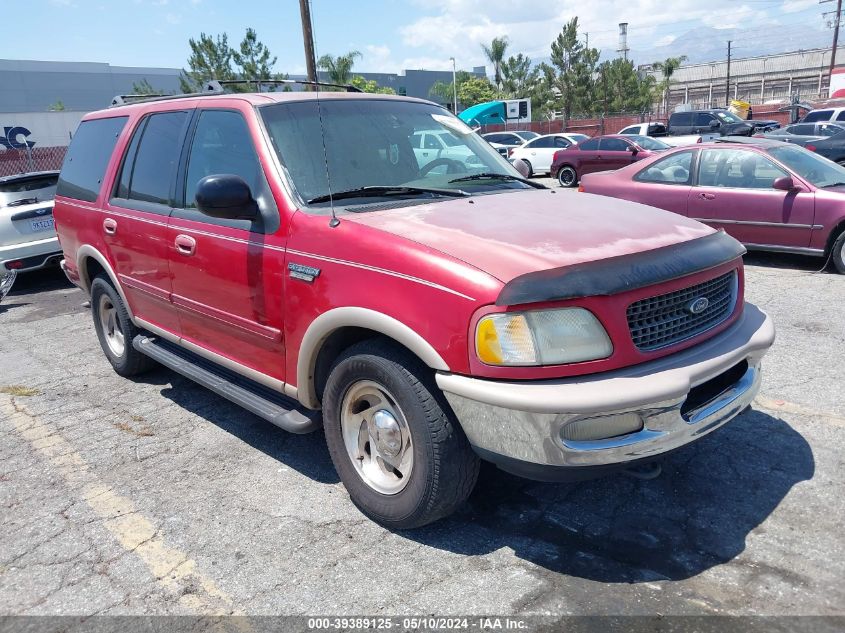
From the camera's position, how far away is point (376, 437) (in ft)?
10.2

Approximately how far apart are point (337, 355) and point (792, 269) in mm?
6808

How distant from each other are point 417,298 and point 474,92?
81116 millimetres

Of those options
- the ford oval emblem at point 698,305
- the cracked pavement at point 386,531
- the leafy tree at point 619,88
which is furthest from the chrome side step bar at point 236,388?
the leafy tree at point 619,88

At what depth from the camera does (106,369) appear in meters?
5.73

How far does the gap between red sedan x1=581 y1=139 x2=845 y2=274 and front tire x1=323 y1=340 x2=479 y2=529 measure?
6.60m

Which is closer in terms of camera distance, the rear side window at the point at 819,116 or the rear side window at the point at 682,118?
the rear side window at the point at 819,116

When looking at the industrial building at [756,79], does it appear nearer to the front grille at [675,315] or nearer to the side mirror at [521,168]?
the side mirror at [521,168]

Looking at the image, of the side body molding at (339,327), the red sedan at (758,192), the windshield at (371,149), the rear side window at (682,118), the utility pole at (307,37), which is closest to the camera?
the side body molding at (339,327)

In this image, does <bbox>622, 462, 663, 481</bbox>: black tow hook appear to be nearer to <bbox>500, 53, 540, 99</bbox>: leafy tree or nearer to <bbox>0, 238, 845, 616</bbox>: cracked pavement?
<bbox>0, 238, 845, 616</bbox>: cracked pavement

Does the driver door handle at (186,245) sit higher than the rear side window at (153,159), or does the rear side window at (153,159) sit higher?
the rear side window at (153,159)

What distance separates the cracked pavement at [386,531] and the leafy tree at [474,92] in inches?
2985

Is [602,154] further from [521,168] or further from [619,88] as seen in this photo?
[619,88]

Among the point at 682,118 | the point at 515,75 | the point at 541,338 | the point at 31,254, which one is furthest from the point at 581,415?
the point at 515,75

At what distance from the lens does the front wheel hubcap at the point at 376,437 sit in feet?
9.80
